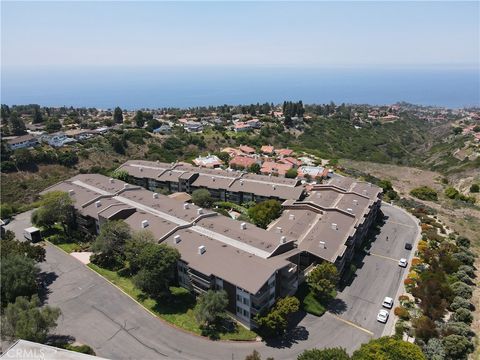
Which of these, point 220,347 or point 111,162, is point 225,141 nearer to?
point 111,162

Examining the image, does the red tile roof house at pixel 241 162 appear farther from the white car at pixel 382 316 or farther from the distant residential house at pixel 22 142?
the white car at pixel 382 316

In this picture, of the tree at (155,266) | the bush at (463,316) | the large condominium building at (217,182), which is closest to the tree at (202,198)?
the large condominium building at (217,182)

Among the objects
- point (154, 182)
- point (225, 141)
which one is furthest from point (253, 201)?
point (225, 141)

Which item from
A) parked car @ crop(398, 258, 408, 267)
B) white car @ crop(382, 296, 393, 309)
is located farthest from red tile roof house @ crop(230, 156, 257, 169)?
white car @ crop(382, 296, 393, 309)

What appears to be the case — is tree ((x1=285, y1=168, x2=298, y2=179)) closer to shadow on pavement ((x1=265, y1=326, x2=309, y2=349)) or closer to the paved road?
the paved road
